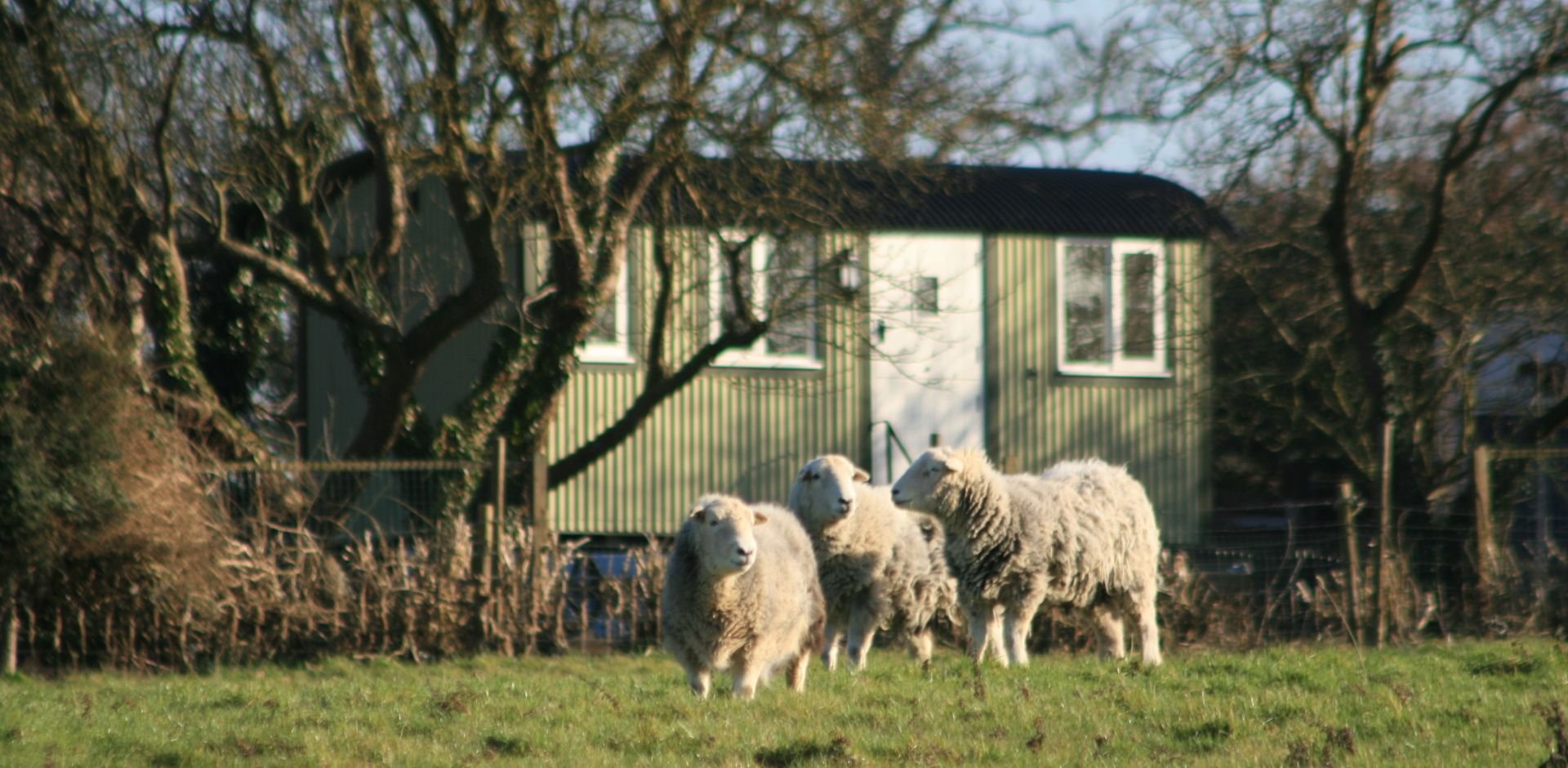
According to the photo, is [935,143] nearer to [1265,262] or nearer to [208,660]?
[1265,262]

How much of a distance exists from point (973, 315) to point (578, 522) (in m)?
6.48

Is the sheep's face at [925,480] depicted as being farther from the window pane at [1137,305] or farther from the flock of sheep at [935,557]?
the window pane at [1137,305]

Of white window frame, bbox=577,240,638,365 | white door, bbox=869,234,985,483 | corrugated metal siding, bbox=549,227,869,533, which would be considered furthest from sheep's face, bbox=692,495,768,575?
white door, bbox=869,234,985,483

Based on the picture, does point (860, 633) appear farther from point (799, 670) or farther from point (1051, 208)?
point (1051, 208)

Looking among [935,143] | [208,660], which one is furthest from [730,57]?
[208,660]

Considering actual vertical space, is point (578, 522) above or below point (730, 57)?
below

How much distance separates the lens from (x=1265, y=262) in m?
20.9

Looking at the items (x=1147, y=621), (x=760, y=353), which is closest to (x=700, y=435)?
(x=760, y=353)

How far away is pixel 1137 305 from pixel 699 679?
16286 millimetres

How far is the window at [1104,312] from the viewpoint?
23922mm

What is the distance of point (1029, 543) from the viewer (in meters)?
11.1

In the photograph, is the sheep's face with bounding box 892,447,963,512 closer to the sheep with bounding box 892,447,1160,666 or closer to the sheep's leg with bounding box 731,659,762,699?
the sheep with bounding box 892,447,1160,666

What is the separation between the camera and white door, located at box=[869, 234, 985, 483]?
2308 cm

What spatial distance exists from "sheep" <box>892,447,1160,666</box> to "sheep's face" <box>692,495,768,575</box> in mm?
2236
